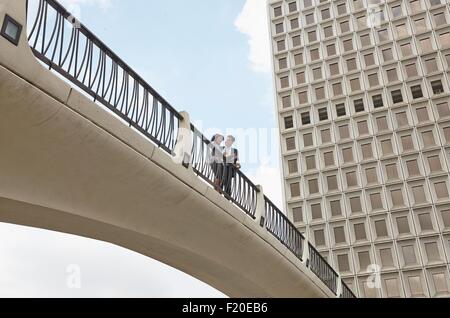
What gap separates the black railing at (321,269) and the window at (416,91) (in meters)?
21.9

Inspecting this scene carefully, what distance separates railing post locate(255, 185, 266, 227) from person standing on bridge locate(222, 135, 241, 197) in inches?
Result: 51.2

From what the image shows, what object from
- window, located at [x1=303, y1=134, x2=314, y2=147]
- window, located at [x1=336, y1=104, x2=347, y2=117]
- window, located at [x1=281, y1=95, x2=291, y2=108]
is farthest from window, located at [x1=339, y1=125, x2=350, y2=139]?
window, located at [x1=281, y1=95, x2=291, y2=108]

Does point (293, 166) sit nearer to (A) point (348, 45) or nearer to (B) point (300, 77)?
(B) point (300, 77)

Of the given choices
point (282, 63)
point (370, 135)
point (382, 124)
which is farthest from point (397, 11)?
point (370, 135)

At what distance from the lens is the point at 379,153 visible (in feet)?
113

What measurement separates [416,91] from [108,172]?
107 ft

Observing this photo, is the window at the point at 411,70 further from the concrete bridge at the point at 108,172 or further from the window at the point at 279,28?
the concrete bridge at the point at 108,172

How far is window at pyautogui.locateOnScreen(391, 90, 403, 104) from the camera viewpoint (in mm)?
35719

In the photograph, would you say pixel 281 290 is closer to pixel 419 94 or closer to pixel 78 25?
pixel 78 25

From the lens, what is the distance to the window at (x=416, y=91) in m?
35.4

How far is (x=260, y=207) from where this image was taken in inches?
493

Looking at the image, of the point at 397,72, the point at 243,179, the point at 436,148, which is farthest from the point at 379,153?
the point at 243,179

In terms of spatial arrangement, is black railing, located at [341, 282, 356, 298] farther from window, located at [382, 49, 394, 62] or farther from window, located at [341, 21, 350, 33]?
window, located at [341, 21, 350, 33]

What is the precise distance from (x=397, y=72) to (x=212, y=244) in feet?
98.5
